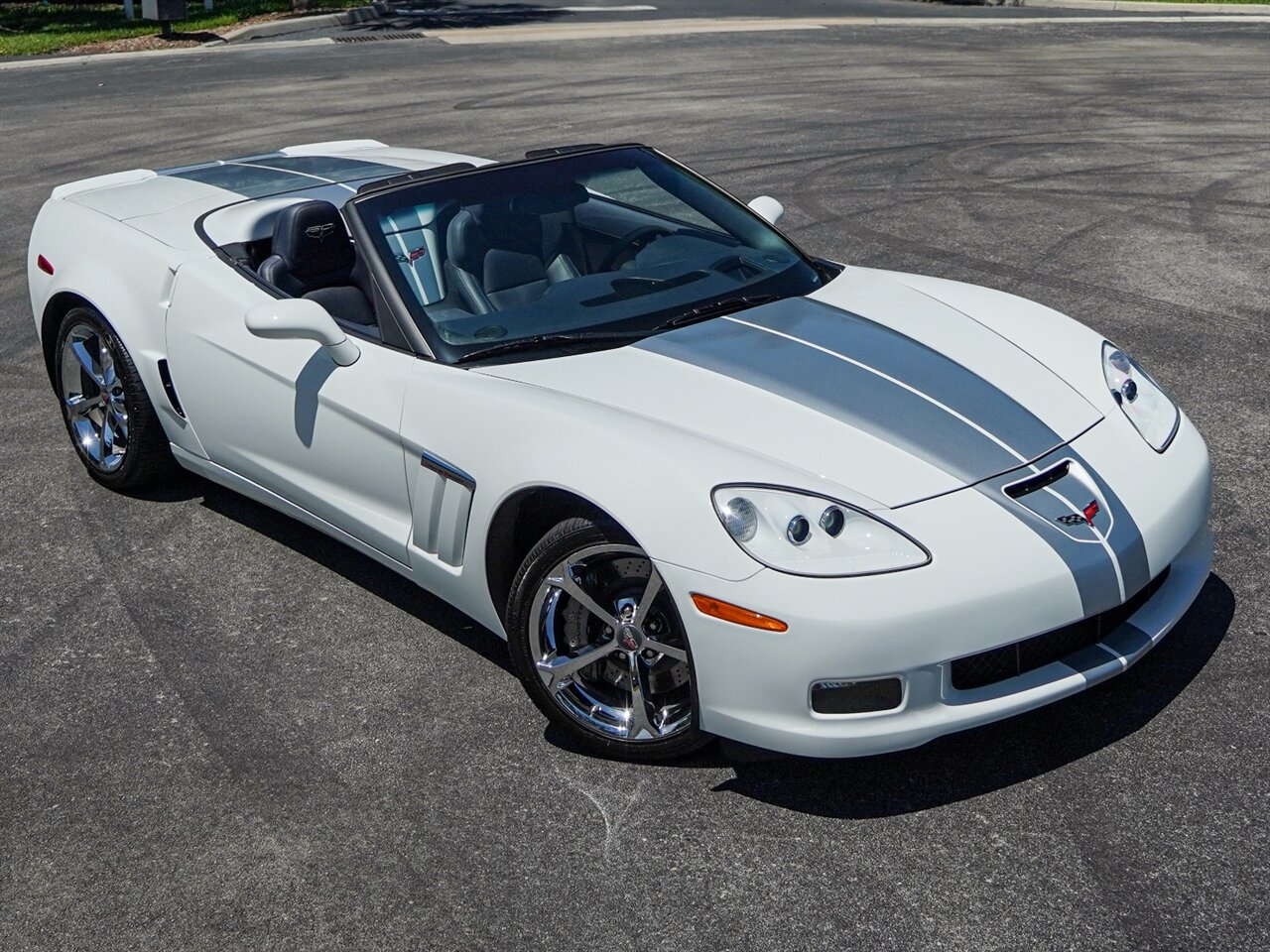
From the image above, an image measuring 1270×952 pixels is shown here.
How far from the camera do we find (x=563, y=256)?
14.9ft

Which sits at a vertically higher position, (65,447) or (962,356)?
(962,356)

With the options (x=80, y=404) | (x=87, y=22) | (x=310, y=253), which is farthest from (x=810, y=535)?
(x=87, y=22)

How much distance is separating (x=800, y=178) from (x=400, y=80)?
7843 millimetres

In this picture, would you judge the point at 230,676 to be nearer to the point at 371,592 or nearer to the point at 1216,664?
the point at 371,592

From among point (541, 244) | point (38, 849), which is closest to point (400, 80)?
point (541, 244)

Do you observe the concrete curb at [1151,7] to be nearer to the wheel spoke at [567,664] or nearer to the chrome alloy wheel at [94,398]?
the chrome alloy wheel at [94,398]

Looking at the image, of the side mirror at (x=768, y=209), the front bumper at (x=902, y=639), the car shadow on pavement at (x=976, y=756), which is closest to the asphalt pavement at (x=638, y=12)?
the side mirror at (x=768, y=209)

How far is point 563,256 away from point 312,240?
1.04m

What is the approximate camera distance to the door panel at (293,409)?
14.0 ft

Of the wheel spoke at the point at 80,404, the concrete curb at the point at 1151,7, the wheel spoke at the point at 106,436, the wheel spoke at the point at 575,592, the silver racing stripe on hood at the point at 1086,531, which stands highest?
the silver racing stripe on hood at the point at 1086,531

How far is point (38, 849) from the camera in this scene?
3508 millimetres

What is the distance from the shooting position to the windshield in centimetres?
426

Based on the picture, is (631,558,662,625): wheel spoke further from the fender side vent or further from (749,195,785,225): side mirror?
the fender side vent

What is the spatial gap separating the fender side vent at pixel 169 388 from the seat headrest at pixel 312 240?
0.60m
